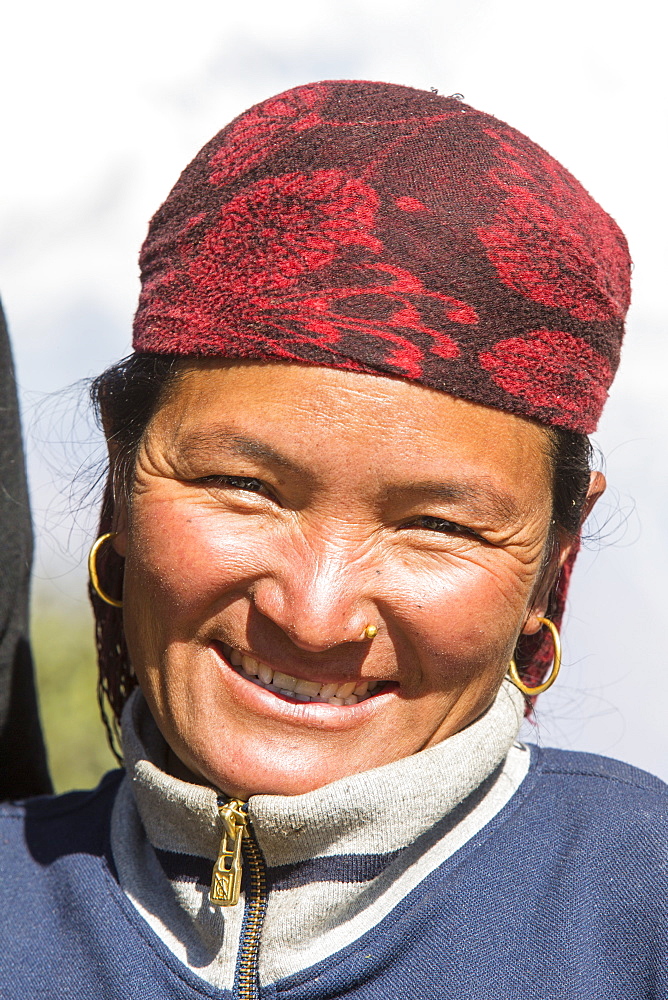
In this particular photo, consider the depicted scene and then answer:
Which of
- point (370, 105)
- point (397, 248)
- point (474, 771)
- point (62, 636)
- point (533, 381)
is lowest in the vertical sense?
point (62, 636)

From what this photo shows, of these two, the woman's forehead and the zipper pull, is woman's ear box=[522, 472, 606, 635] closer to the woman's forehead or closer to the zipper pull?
the woman's forehead

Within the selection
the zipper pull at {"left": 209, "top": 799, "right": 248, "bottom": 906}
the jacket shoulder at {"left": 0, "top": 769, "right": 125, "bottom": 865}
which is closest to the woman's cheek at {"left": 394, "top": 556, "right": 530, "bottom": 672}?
the zipper pull at {"left": 209, "top": 799, "right": 248, "bottom": 906}

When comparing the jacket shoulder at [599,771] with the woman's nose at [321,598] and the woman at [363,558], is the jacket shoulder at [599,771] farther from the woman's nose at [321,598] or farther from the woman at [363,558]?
the woman's nose at [321,598]

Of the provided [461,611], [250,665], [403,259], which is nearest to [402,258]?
[403,259]

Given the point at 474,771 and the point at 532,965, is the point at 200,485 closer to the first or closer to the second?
the point at 474,771

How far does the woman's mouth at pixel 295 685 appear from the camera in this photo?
203cm

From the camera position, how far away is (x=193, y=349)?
80.8 inches

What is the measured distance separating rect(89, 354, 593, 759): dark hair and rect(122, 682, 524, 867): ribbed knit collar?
1.35ft

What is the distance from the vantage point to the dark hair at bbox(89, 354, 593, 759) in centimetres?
213

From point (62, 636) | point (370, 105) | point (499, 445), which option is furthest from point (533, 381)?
point (62, 636)

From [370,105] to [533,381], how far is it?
638 millimetres

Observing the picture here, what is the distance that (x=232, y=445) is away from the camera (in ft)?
6.50

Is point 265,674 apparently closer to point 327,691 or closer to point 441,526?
point 327,691

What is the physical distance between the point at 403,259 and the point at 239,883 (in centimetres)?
119
